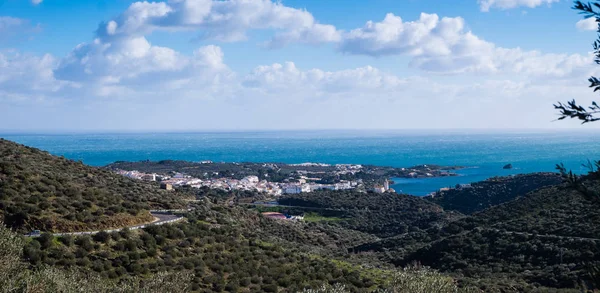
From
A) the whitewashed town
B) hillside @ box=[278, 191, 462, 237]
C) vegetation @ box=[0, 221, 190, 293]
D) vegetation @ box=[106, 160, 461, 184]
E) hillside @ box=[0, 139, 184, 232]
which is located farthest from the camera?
vegetation @ box=[106, 160, 461, 184]

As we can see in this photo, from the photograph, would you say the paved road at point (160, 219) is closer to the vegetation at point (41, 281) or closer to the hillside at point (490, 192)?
the vegetation at point (41, 281)

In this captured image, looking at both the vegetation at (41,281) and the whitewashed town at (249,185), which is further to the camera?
the whitewashed town at (249,185)

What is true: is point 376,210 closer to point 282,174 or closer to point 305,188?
point 305,188

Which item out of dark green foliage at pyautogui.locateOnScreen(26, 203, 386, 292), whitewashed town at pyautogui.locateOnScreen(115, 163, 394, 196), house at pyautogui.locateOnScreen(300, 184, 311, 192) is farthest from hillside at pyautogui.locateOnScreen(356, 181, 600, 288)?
house at pyautogui.locateOnScreen(300, 184, 311, 192)

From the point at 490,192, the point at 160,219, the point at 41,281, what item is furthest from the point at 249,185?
the point at 41,281

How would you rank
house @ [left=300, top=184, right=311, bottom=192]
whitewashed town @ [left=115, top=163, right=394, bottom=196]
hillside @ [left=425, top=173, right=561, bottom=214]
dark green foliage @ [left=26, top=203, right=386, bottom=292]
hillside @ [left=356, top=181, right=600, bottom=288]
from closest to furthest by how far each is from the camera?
dark green foliage @ [left=26, top=203, right=386, bottom=292] < hillside @ [left=356, top=181, right=600, bottom=288] < hillside @ [left=425, top=173, right=561, bottom=214] < whitewashed town @ [left=115, top=163, right=394, bottom=196] < house @ [left=300, top=184, right=311, bottom=192]

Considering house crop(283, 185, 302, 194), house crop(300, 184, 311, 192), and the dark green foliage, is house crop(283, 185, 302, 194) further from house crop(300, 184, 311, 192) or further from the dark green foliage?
the dark green foliage

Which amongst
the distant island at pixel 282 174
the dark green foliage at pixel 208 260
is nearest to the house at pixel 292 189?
the distant island at pixel 282 174

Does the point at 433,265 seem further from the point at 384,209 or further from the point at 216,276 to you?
the point at 384,209
